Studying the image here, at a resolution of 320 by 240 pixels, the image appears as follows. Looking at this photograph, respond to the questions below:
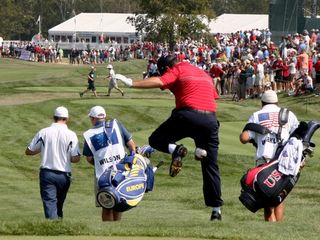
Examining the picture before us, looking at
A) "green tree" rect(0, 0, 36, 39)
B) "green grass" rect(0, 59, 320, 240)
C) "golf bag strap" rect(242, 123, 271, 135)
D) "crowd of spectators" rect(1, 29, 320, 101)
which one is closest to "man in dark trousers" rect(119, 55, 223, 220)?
"golf bag strap" rect(242, 123, 271, 135)

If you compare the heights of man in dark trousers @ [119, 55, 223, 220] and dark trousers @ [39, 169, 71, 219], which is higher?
man in dark trousers @ [119, 55, 223, 220]

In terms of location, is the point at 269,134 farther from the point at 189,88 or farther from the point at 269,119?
the point at 189,88

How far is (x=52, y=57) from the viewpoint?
87188 mm

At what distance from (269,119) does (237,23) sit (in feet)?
251

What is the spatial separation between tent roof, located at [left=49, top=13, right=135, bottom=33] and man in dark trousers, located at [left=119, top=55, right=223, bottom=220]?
287 ft

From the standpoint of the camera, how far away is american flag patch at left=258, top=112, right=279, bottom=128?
1243cm

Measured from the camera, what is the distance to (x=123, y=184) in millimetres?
12195

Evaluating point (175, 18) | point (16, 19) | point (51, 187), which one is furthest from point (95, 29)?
point (51, 187)

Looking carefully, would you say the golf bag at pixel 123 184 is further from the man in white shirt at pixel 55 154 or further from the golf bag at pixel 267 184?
the golf bag at pixel 267 184

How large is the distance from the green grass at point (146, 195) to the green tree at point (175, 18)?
13.2m

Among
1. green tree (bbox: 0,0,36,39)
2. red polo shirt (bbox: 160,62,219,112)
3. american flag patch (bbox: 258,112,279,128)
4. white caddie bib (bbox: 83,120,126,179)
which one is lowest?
green tree (bbox: 0,0,36,39)

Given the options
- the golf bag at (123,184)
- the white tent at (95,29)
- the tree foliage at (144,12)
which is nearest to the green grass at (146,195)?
the golf bag at (123,184)

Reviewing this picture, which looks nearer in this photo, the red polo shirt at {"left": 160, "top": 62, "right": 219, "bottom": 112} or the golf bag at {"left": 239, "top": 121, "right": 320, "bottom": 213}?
the red polo shirt at {"left": 160, "top": 62, "right": 219, "bottom": 112}

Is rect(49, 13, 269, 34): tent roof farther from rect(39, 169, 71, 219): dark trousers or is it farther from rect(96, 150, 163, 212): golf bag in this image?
rect(96, 150, 163, 212): golf bag
